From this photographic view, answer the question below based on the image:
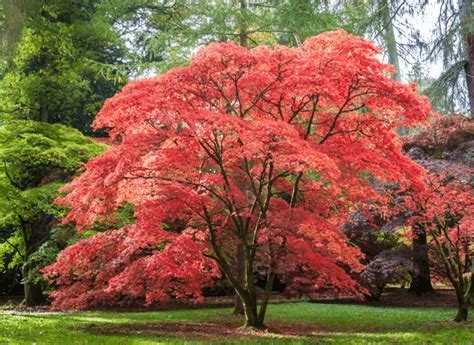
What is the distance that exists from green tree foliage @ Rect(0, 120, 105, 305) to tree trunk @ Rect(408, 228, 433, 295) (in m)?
10.5

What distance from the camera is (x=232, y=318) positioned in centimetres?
1177

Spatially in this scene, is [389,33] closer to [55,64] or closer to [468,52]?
[468,52]

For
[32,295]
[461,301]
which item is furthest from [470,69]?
[32,295]

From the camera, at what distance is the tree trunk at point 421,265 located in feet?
49.5

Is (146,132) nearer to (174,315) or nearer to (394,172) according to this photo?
(394,172)

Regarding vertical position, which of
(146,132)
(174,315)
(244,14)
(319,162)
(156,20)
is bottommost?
(174,315)

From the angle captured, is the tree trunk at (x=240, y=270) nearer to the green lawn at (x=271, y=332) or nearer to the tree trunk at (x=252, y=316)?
the green lawn at (x=271, y=332)

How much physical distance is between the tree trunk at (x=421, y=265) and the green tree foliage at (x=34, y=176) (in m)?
10.5

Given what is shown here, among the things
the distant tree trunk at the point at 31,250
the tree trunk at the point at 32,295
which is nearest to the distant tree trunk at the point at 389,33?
the distant tree trunk at the point at 31,250

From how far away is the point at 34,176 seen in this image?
1617 cm

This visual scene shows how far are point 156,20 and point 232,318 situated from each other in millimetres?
14122

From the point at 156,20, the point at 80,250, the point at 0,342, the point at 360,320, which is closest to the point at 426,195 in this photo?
the point at 360,320

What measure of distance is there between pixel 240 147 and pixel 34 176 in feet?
37.3

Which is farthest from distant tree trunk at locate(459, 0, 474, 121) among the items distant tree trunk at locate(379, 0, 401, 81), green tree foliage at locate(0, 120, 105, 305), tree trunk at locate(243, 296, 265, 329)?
green tree foliage at locate(0, 120, 105, 305)
